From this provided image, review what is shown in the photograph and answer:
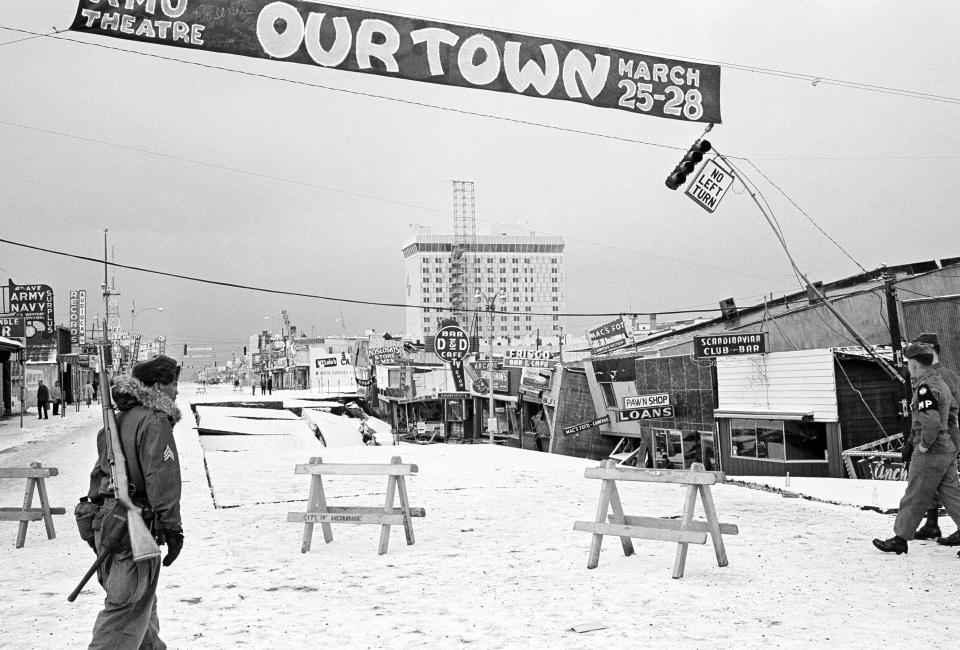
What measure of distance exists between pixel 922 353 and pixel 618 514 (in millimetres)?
3111

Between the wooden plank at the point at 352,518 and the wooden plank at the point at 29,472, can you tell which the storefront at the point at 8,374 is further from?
the wooden plank at the point at 352,518

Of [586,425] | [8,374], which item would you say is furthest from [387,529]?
[8,374]

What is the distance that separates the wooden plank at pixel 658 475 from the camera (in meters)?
6.75

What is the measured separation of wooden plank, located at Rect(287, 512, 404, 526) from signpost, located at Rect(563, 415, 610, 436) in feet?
96.5

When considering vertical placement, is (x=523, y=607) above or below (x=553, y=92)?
below

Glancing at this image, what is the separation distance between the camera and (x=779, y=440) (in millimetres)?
27375

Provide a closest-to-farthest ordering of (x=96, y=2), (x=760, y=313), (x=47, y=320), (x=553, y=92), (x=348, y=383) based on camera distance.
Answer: (x=96, y=2) < (x=553, y=92) < (x=760, y=313) < (x=47, y=320) < (x=348, y=383)

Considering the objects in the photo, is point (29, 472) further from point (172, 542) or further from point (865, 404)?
point (865, 404)

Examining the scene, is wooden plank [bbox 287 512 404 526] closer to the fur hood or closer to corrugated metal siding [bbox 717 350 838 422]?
the fur hood

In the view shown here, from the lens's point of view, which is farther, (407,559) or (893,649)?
(407,559)

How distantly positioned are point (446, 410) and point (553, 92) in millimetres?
46322

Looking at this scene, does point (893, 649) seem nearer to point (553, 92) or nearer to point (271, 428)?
point (553, 92)

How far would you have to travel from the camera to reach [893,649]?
482 centimetres

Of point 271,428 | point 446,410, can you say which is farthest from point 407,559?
point 446,410
